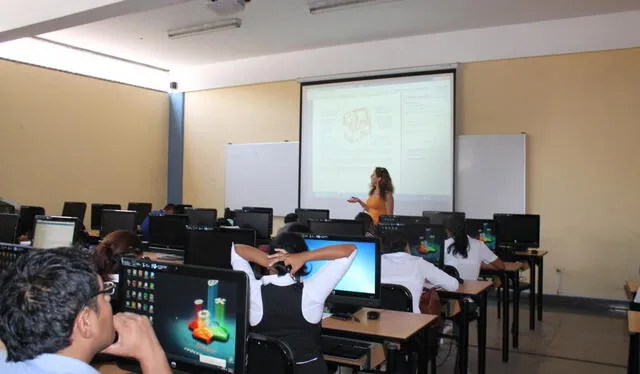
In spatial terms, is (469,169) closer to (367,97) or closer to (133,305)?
(367,97)

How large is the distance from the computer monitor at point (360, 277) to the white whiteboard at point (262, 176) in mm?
6338

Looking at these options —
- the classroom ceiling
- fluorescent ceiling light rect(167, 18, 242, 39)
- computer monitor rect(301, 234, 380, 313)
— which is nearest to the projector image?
the classroom ceiling

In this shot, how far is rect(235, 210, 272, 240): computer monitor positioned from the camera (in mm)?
5773

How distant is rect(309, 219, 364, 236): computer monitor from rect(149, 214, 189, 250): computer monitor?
1285 mm

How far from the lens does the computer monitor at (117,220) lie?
5.47 m

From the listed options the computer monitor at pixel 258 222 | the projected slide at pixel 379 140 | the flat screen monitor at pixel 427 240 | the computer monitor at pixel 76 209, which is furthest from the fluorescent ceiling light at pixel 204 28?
the flat screen monitor at pixel 427 240

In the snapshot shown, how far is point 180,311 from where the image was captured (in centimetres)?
166

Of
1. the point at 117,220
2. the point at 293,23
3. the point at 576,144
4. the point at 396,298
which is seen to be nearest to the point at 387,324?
the point at 396,298

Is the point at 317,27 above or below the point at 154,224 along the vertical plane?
above

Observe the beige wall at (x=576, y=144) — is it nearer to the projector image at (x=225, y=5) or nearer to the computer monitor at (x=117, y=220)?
the projector image at (x=225, y=5)

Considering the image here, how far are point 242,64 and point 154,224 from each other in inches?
218

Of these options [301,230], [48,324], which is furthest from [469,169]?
[48,324]

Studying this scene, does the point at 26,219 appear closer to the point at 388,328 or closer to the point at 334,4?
the point at 334,4

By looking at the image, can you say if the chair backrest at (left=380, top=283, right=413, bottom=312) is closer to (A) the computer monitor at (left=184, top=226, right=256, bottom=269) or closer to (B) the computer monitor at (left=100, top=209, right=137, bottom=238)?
(A) the computer monitor at (left=184, top=226, right=256, bottom=269)
